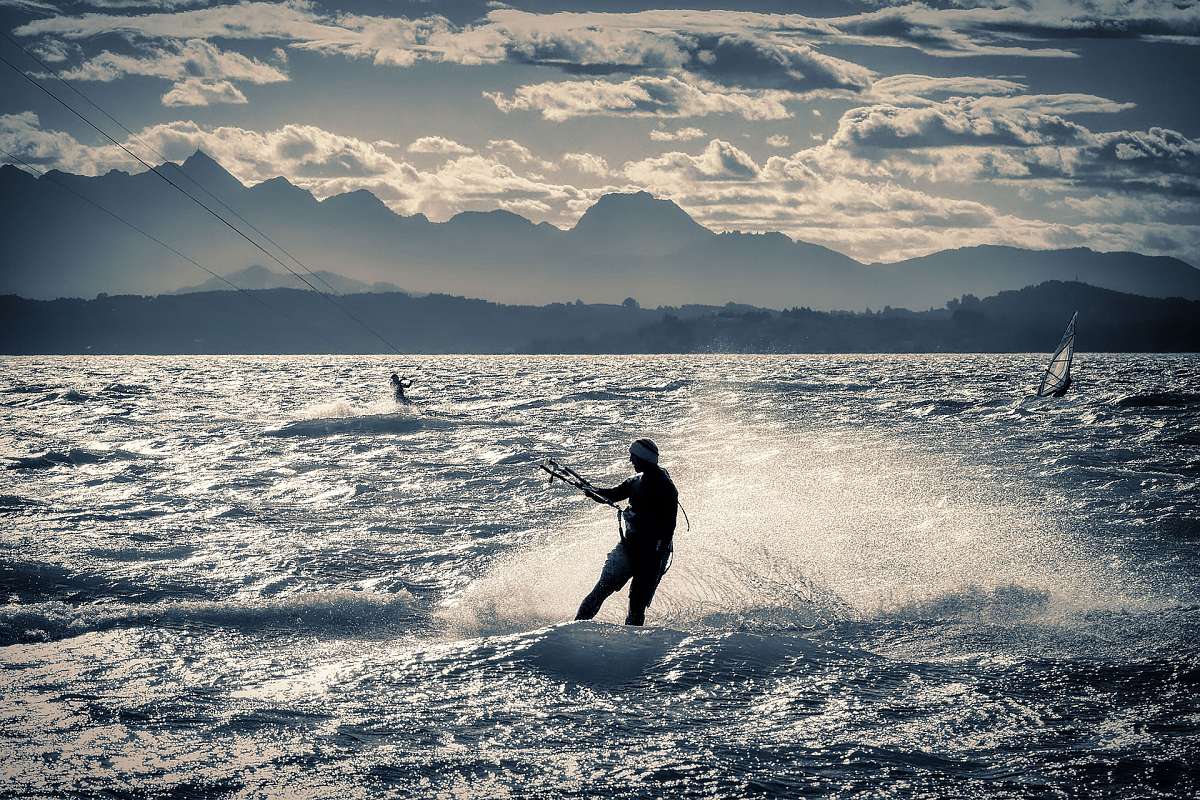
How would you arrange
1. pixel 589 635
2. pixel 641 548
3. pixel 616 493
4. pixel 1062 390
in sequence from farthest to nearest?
pixel 1062 390 < pixel 616 493 < pixel 641 548 < pixel 589 635

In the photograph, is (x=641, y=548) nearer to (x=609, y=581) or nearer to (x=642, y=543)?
(x=642, y=543)

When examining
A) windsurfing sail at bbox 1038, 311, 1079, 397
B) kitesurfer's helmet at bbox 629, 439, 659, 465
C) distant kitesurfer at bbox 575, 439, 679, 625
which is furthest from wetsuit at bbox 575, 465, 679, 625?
windsurfing sail at bbox 1038, 311, 1079, 397

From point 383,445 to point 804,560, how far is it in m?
22.1

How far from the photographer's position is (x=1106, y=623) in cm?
1110

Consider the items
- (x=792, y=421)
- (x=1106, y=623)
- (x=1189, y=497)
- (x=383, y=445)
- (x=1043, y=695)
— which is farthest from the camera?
(x=792, y=421)

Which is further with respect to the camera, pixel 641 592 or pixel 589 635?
pixel 641 592

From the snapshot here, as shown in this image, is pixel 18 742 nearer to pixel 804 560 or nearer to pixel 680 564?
pixel 680 564

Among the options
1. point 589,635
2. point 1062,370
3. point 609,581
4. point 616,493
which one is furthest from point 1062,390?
point 589,635

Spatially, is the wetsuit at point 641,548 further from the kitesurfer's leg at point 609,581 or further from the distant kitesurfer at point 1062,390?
the distant kitesurfer at point 1062,390

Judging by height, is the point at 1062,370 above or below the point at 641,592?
above

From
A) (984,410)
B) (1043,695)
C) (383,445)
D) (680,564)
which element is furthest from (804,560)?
(984,410)

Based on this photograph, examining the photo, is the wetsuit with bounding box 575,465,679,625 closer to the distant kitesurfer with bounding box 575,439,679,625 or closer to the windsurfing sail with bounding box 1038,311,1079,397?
the distant kitesurfer with bounding box 575,439,679,625

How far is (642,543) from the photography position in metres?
10.6

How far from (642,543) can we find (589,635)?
1411mm
